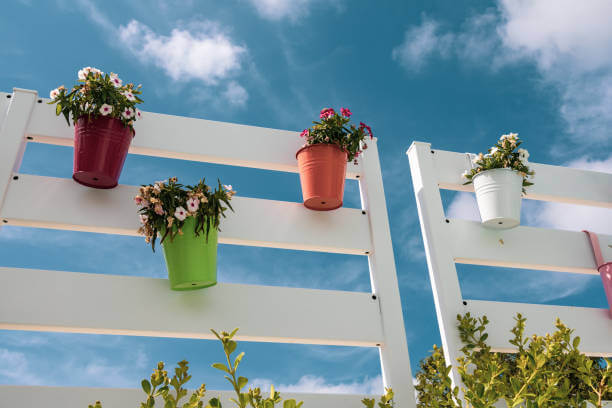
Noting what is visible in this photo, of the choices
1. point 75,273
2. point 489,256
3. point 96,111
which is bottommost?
point 75,273

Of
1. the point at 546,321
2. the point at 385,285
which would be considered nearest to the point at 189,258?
the point at 385,285

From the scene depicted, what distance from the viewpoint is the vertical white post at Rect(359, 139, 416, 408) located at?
2143 millimetres

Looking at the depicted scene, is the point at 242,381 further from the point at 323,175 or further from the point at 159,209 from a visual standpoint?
the point at 323,175

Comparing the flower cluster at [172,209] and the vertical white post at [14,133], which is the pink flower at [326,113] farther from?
the vertical white post at [14,133]

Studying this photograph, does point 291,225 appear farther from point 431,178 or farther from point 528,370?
point 528,370

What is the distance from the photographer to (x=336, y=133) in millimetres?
2400

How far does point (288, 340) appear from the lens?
2.16 metres

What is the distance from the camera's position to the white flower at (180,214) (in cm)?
192

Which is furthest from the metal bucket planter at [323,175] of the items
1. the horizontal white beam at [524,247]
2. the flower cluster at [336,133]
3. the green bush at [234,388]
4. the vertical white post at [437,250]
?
the green bush at [234,388]

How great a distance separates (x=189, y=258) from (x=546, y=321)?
6.12ft

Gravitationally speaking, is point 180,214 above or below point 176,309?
above

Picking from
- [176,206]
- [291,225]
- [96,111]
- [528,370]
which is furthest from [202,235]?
[528,370]

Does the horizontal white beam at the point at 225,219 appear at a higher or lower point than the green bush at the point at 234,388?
higher

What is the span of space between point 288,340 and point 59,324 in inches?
37.8
